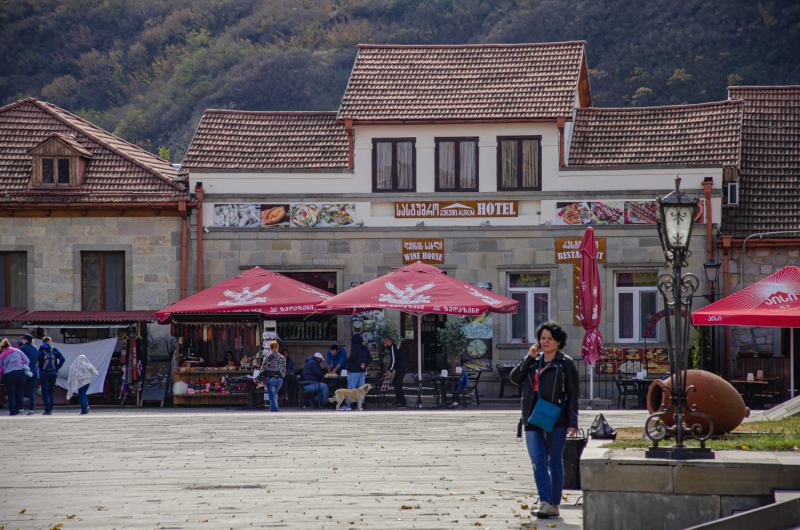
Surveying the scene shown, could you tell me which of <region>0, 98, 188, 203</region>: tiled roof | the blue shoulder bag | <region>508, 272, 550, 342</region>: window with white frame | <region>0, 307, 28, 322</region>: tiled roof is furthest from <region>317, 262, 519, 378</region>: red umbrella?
the blue shoulder bag

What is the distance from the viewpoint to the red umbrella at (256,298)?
720 inches

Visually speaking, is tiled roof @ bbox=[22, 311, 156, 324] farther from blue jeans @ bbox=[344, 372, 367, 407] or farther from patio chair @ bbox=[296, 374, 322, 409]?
blue jeans @ bbox=[344, 372, 367, 407]

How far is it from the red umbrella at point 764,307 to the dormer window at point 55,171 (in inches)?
596

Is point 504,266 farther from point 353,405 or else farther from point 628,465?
point 628,465

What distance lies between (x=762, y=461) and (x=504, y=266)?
14.3m

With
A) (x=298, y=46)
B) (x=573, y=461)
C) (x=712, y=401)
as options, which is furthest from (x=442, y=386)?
(x=298, y=46)

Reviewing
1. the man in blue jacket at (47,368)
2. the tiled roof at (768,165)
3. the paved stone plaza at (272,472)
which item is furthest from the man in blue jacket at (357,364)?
the tiled roof at (768,165)

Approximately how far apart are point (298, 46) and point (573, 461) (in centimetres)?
6282

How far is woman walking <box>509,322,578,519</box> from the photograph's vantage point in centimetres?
757

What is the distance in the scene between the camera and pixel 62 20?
67.8 metres

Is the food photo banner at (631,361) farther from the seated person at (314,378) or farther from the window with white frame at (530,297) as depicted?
the seated person at (314,378)

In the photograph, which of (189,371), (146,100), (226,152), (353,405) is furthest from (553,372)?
(146,100)

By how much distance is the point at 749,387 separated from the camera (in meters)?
18.3

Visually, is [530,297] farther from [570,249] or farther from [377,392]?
[377,392]
